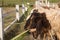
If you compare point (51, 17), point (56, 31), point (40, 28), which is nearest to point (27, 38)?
point (40, 28)

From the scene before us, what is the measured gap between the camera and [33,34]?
19.3 ft

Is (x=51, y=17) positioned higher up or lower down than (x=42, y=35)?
higher up

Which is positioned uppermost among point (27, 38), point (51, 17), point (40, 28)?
point (51, 17)

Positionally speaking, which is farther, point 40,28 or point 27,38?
point 27,38

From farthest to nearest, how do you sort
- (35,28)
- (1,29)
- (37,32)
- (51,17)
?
(35,28), (37,32), (51,17), (1,29)

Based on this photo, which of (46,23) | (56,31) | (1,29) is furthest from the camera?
→ (46,23)

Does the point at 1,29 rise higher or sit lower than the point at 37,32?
higher

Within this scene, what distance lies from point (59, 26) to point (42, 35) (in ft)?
3.38

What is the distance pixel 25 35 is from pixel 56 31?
1559mm

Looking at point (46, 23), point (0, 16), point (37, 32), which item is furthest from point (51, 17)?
point (0, 16)

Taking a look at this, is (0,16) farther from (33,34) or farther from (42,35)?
(33,34)

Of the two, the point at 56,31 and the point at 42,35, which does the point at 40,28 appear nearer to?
the point at 42,35

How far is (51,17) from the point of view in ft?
16.1

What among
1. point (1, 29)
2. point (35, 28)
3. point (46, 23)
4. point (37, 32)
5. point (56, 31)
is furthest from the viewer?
point (35, 28)
